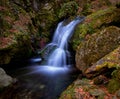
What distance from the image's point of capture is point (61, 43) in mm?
11938

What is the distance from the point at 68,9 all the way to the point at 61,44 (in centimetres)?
395

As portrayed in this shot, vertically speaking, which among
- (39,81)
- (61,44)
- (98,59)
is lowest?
(39,81)

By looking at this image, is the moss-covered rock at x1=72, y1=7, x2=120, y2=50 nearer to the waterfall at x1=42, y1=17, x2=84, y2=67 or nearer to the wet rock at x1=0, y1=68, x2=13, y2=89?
the waterfall at x1=42, y1=17, x2=84, y2=67

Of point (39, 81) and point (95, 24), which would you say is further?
point (95, 24)

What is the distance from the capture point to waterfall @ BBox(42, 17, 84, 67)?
10977 mm

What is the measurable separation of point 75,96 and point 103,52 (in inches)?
112

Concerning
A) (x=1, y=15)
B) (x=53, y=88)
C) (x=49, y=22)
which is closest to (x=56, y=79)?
(x=53, y=88)

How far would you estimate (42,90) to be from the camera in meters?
7.75

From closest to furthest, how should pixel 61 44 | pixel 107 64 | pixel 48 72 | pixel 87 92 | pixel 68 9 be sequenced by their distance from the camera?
pixel 87 92, pixel 107 64, pixel 48 72, pixel 61 44, pixel 68 9

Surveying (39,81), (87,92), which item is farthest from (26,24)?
(87,92)

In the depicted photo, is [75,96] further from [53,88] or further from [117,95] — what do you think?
[53,88]

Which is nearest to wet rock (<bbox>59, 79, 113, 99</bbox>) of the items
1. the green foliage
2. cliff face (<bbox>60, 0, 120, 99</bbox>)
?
cliff face (<bbox>60, 0, 120, 99</bbox>)

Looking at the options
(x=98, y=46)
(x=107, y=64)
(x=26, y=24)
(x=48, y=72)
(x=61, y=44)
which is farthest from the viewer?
(x=26, y=24)

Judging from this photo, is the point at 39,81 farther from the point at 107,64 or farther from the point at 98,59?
the point at 107,64
